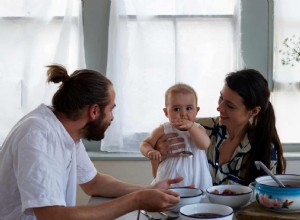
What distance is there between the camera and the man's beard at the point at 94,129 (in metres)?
1.60

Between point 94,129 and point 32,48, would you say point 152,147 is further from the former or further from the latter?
point 32,48

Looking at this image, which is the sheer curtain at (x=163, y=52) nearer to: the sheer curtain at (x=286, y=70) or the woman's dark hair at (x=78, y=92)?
the sheer curtain at (x=286, y=70)

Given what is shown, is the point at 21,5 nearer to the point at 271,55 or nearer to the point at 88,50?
the point at 88,50

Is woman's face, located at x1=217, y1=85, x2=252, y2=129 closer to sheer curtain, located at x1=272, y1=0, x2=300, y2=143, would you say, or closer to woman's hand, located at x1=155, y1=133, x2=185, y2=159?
woman's hand, located at x1=155, y1=133, x2=185, y2=159

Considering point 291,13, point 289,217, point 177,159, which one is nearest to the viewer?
point 289,217

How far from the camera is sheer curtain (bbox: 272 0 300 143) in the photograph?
113 inches

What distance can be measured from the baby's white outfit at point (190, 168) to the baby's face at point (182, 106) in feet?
0.38

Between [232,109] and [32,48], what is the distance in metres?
1.51

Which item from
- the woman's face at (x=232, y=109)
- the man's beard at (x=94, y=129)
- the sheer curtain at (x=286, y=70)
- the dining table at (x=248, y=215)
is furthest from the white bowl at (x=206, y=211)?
the sheer curtain at (x=286, y=70)

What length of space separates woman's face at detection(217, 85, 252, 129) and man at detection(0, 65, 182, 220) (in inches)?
16.6

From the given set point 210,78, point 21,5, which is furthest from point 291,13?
point 21,5

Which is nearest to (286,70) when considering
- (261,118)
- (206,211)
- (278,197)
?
(261,118)

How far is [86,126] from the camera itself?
161 cm

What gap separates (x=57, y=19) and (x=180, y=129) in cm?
135
